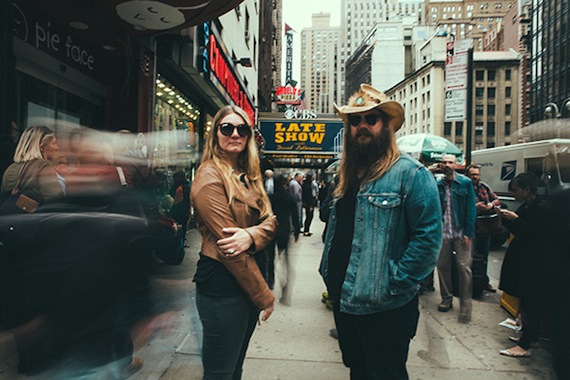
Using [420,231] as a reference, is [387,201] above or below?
above

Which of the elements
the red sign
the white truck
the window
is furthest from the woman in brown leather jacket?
the window

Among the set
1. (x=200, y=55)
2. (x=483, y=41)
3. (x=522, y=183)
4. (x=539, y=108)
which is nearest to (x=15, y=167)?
(x=522, y=183)

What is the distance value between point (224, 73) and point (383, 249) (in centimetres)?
1022

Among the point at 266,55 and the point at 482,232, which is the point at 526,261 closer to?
the point at 482,232

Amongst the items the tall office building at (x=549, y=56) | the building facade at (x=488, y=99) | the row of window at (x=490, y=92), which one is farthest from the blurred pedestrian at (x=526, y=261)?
the row of window at (x=490, y=92)

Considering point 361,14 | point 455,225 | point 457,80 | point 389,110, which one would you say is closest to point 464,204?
point 455,225

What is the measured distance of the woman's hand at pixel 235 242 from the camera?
5.96 feet

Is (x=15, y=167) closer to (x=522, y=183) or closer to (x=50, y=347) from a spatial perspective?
(x=50, y=347)

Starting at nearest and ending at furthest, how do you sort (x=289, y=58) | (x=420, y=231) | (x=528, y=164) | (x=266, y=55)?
1. (x=420, y=231)
2. (x=528, y=164)
3. (x=266, y=55)
4. (x=289, y=58)

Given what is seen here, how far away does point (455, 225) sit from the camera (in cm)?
520

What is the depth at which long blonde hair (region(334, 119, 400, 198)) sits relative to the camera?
2.24m

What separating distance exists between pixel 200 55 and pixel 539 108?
62.0 meters

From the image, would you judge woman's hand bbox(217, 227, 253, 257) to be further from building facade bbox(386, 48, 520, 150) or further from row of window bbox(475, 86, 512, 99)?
row of window bbox(475, 86, 512, 99)

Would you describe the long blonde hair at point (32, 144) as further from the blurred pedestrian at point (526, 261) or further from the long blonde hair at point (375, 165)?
the blurred pedestrian at point (526, 261)
